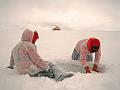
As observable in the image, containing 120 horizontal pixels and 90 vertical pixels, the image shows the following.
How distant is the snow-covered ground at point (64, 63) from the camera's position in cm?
483

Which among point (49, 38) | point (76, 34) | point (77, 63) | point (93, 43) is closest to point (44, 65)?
point (93, 43)

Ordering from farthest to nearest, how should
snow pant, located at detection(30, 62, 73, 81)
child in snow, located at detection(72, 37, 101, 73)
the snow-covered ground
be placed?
1. child in snow, located at detection(72, 37, 101, 73)
2. snow pant, located at detection(30, 62, 73, 81)
3. the snow-covered ground

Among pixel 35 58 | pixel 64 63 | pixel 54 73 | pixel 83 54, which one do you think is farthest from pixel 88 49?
pixel 35 58

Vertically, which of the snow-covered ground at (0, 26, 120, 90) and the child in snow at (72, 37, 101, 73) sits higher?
the child in snow at (72, 37, 101, 73)

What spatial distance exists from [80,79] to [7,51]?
4507mm

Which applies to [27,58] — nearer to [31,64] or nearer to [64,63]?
[31,64]

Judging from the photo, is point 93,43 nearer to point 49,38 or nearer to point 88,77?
point 88,77

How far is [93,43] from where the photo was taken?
19.7 ft

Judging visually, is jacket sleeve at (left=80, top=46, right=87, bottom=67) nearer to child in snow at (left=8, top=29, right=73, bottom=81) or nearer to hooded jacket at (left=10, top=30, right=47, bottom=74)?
child in snow at (left=8, top=29, right=73, bottom=81)

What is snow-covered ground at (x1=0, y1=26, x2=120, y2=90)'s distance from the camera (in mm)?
4828

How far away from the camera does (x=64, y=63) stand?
705cm

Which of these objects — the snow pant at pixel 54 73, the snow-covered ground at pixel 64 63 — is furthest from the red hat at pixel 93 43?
the snow pant at pixel 54 73

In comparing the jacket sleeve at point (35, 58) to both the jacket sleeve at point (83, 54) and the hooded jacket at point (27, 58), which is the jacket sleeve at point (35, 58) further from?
the jacket sleeve at point (83, 54)

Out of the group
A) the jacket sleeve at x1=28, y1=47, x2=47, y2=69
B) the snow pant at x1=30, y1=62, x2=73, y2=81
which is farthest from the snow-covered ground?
the jacket sleeve at x1=28, y1=47, x2=47, y2=69
